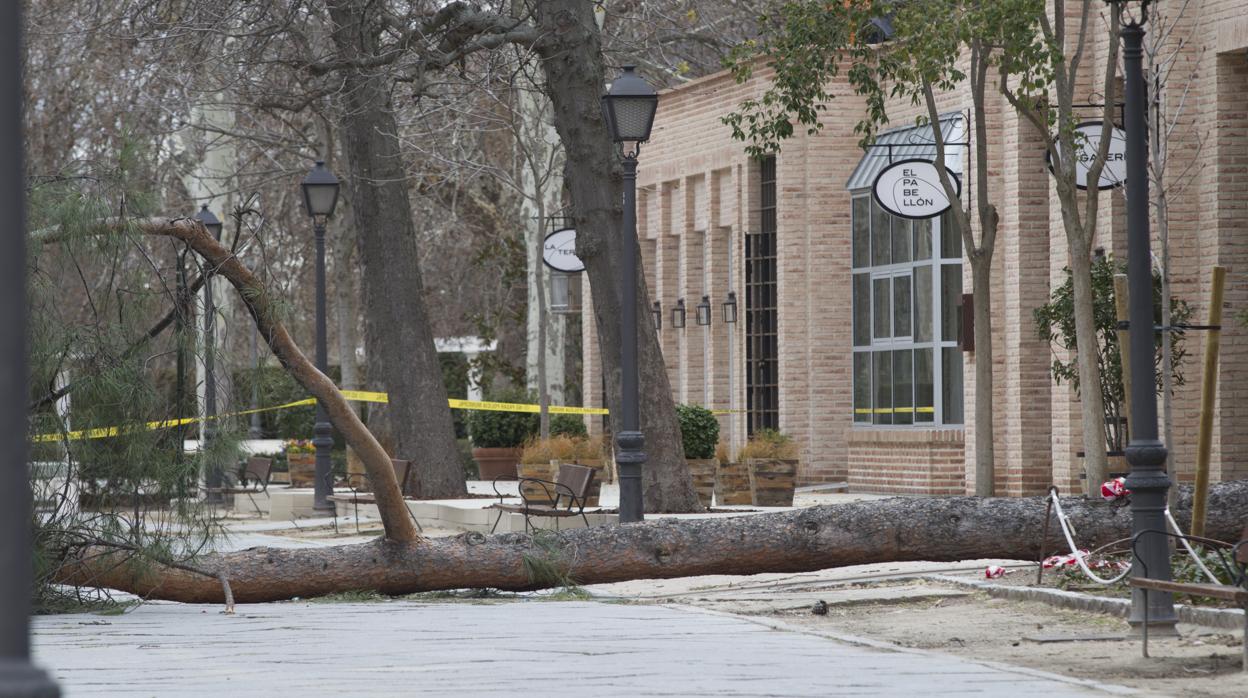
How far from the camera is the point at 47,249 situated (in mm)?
12828

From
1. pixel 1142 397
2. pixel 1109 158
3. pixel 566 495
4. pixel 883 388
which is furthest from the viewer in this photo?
pixel 883 388

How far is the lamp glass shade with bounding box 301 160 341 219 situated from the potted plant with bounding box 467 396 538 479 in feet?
28.2

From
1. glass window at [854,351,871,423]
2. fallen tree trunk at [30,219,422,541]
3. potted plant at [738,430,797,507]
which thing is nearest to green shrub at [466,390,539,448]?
glass window at [854,351,871,423]

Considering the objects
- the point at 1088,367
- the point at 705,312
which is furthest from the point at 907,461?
the point at 1088,367

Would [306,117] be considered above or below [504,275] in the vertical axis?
above

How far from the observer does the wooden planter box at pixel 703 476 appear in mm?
21953

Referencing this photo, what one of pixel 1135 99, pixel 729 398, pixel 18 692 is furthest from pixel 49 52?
pixel 18 692

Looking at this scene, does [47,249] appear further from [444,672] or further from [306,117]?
[306,117]

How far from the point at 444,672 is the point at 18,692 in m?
5.38

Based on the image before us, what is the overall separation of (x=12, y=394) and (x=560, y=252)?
25.9m

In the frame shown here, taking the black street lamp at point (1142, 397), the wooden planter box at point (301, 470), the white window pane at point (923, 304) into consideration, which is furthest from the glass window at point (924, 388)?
the black street lamp at point (1142, 397)

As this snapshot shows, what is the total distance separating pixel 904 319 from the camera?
26250mm

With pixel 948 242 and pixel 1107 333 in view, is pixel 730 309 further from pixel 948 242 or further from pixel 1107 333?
pixel 1107 333

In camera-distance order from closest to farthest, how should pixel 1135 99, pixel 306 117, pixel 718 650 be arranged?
pixel 718 650
pixel 1135 99
pixel 306 117
